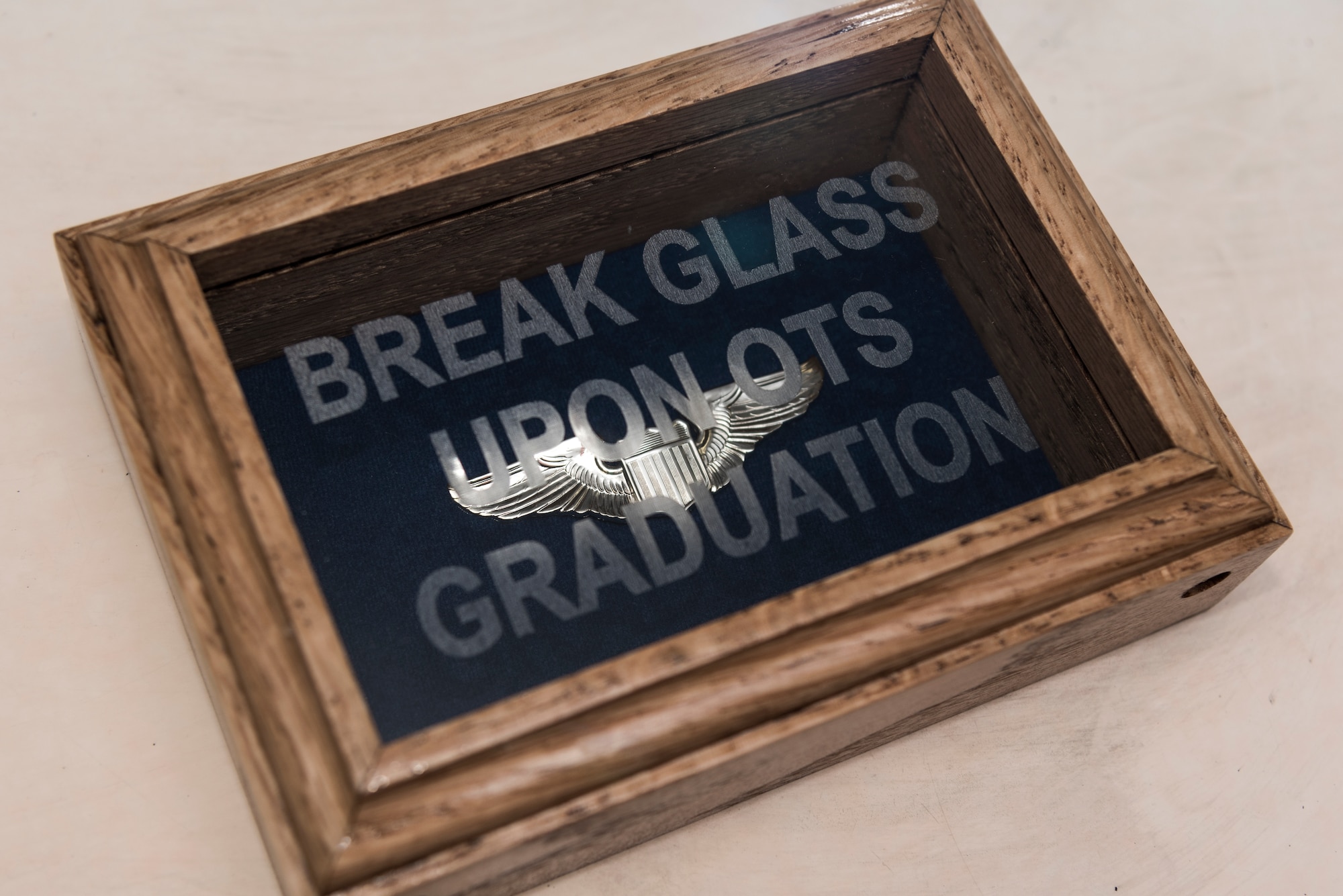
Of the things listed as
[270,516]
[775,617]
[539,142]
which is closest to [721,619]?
[775,617]

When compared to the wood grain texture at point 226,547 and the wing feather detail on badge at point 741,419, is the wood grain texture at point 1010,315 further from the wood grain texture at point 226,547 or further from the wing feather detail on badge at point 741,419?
the wood grain texture at point 226,547

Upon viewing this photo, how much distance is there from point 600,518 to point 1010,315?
1.34ft

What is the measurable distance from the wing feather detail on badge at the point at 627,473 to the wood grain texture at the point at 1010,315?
22cm

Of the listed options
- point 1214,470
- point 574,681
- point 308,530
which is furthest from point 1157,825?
point 308,530

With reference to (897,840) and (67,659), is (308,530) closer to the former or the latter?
(67,659)

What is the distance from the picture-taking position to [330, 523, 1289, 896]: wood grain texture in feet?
2.69

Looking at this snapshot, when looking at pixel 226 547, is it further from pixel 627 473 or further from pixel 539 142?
pixel 539 142

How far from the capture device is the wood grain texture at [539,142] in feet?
3.18

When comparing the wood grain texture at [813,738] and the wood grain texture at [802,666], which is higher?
the wood grain texture at [802,666]

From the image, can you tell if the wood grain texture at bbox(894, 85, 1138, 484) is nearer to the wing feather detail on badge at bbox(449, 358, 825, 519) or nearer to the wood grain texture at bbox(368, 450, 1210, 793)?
the wood grain texture at bbox(368, 450, 1210, 793)

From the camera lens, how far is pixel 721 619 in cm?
86

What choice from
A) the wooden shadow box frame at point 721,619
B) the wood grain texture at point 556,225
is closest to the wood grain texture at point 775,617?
the wooden shadow box frame at point 721,619

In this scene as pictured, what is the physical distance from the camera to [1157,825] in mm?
1036

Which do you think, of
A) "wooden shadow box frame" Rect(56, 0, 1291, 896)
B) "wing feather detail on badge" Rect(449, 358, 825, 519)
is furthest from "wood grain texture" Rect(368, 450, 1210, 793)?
"wing feather detail on badge" Rect(449, 358, 825, 519)
